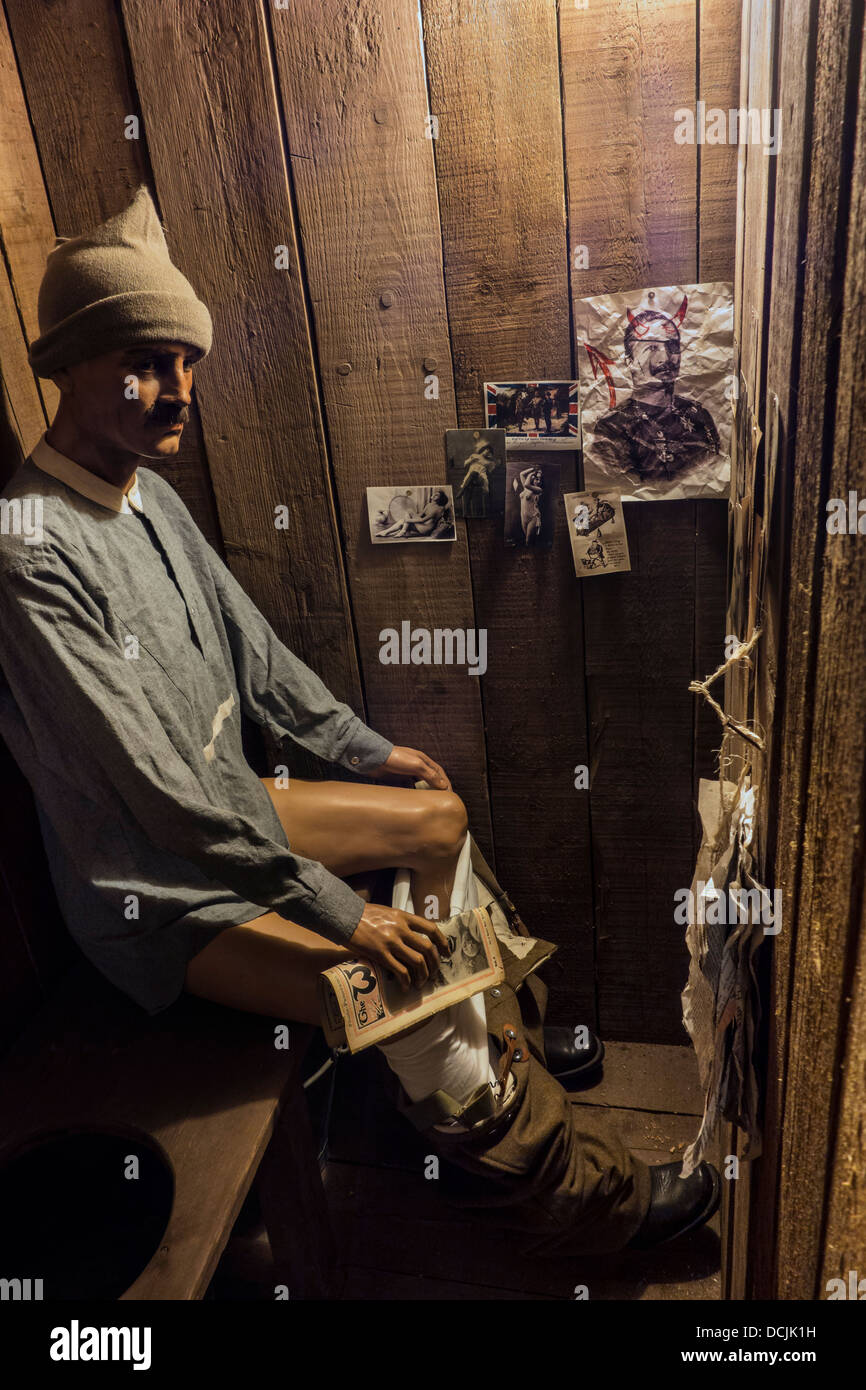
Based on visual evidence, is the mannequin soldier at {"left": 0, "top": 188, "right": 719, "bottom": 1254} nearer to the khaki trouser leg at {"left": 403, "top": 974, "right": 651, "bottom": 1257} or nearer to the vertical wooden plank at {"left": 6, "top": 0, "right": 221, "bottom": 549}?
the khaki trouser leg at {"left": 403, "top": 974, "right": 651, "bottom": 1257}

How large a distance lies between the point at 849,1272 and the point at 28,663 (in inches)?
49.4

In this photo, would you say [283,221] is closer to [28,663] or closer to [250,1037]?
[28,663]

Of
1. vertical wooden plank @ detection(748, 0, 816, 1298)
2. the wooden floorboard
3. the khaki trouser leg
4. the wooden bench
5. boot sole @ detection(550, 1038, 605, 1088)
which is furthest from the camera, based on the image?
boot sole @ detection(550, 1038, 605, 1088)

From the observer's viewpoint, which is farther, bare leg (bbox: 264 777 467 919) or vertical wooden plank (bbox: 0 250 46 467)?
bare leg (bbox: 264 777 467 919)

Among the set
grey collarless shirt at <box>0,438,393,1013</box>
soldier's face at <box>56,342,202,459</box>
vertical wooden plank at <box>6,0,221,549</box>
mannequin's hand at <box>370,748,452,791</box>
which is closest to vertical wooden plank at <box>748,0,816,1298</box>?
grey collarless shirt at <box>0,438,393,1013</box>

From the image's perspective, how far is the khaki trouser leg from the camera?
168 centimetres

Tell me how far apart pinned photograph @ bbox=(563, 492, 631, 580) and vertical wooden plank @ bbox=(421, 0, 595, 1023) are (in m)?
0.02

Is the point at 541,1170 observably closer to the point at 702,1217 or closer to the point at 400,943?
the point at 702,1217

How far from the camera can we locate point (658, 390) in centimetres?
167

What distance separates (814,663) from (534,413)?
1320 millimetres

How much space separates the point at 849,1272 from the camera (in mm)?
516

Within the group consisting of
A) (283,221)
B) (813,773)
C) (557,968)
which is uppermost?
(283,221)

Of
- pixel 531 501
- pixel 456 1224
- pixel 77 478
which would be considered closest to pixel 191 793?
pixel 77 478

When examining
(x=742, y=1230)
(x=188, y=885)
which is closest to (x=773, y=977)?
(x=742, y=1230)
